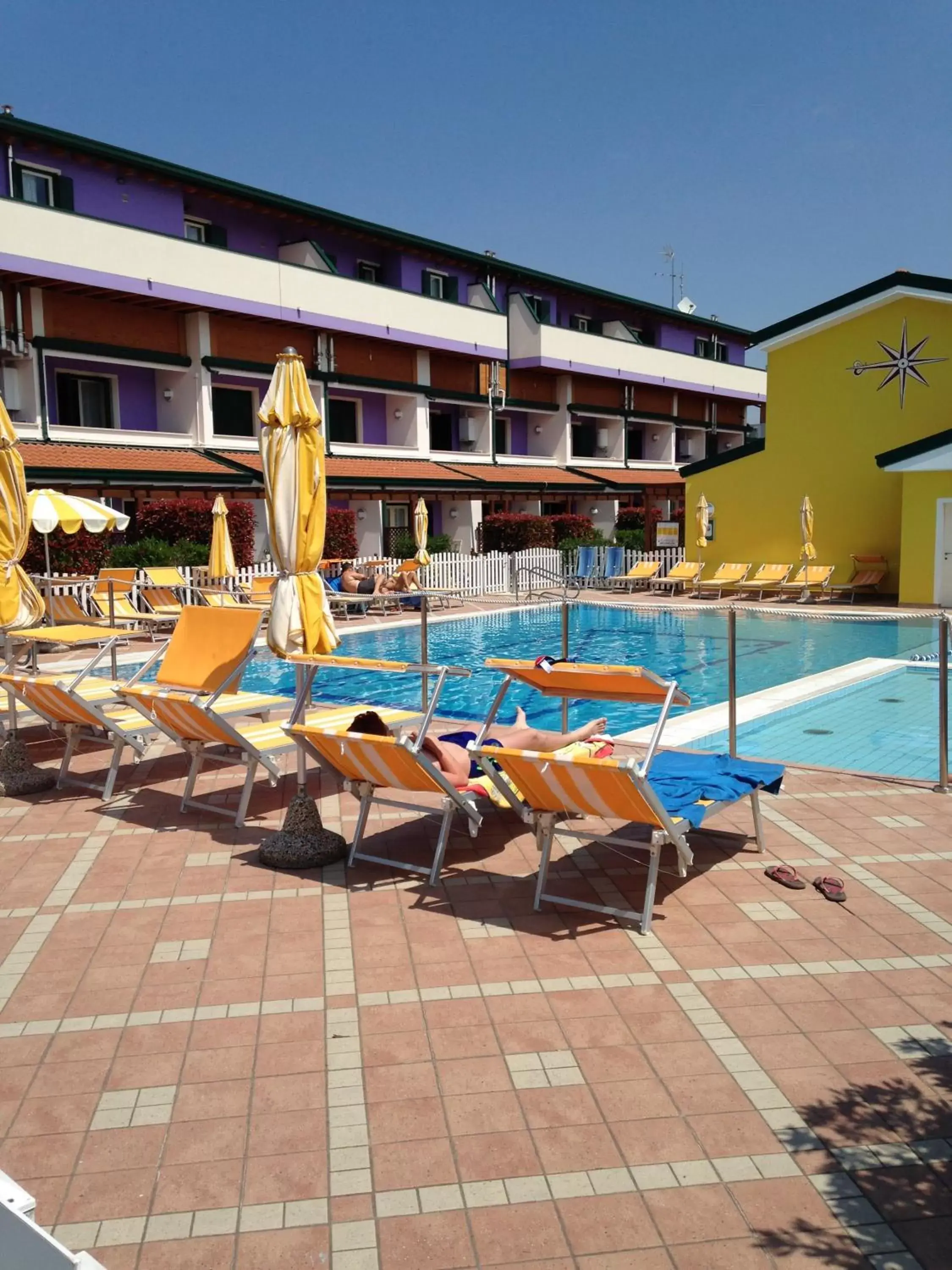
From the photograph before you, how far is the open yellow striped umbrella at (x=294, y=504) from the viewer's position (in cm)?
678

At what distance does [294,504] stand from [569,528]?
1054 inches

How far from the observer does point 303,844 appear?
6.02m

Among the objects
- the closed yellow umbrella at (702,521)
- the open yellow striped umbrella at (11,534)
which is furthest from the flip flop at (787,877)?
the closed yellow umbrella at (702,521)

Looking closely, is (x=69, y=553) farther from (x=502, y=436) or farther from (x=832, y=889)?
(x=502, y=436)

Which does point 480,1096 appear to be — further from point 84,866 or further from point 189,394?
point 189,394

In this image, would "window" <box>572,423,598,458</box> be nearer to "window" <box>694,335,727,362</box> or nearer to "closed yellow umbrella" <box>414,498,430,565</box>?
"window" <box>694,335,727,362</box>

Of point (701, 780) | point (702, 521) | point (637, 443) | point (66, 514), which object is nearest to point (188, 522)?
point (66, 514)

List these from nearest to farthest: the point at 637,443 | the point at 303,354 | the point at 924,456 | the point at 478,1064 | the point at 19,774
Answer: the point at 478,1064, the point at 19,774, the point at 924,456, the point at 303,354, the point at 637,443

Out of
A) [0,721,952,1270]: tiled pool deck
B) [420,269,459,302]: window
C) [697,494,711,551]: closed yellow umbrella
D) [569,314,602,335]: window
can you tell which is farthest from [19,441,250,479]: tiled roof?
[569,314,602,335]: window

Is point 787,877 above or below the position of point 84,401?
below

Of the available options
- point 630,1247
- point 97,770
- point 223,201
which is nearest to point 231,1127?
point 630,1247

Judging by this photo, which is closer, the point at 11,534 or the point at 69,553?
the point at 11,534

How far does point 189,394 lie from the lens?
2609 centimetres

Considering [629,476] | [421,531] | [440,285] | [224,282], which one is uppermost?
[440,285]
